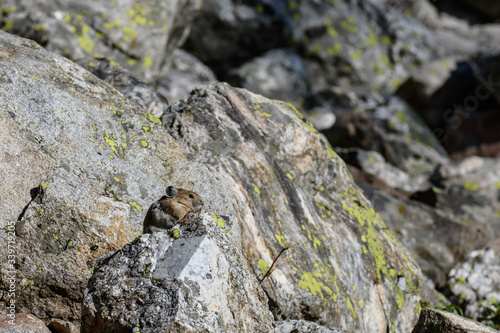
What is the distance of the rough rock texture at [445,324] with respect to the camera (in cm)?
505

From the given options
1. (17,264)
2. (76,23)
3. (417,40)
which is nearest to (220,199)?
(17,264)

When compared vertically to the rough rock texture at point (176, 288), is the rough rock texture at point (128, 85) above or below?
below

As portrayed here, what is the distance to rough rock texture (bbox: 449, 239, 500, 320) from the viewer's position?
9.21 m

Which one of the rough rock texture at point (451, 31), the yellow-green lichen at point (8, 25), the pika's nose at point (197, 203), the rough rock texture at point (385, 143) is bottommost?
the yellow-green lichen at point (8, 25)

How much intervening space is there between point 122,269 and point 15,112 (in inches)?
80.5

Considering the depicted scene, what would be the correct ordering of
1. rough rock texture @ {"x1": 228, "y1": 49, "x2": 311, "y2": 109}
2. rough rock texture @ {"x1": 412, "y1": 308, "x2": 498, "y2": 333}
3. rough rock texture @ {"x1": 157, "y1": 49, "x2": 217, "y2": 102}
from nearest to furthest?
rough rock texture @ {"x1": 412, "y1": 308, "x2": 498, "y2": 333}, rough rock texture @ {"x1": 157, "y1": 49, "x2": 217, "y2": 102}, rough rock texture @ {"x1": 228, "y1": 49, "x2": 311, "y2": 109}

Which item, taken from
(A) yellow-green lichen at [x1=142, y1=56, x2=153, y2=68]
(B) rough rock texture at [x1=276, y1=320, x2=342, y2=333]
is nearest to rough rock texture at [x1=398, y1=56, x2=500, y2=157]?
(A) yellow-green lichen at [x1=142, y1=56, x2=153, y2=68]

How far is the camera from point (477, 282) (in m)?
9.73

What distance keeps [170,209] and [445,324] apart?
3.41 metres

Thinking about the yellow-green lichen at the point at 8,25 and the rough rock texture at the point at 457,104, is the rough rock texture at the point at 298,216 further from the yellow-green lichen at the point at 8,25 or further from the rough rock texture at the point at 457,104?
the rough rock texture at the point at 457,104

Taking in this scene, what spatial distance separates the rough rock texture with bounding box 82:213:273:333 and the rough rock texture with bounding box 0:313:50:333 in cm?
49

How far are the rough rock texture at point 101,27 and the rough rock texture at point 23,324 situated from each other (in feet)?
26.3

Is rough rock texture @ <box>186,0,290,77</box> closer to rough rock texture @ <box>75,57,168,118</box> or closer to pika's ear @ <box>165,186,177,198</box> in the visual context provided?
rough rock texture @ <box>75,57,168,118</box>

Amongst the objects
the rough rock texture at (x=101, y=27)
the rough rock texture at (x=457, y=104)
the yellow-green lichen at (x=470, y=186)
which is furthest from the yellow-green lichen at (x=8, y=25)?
the rough rock texture at (x=457, y=104)
